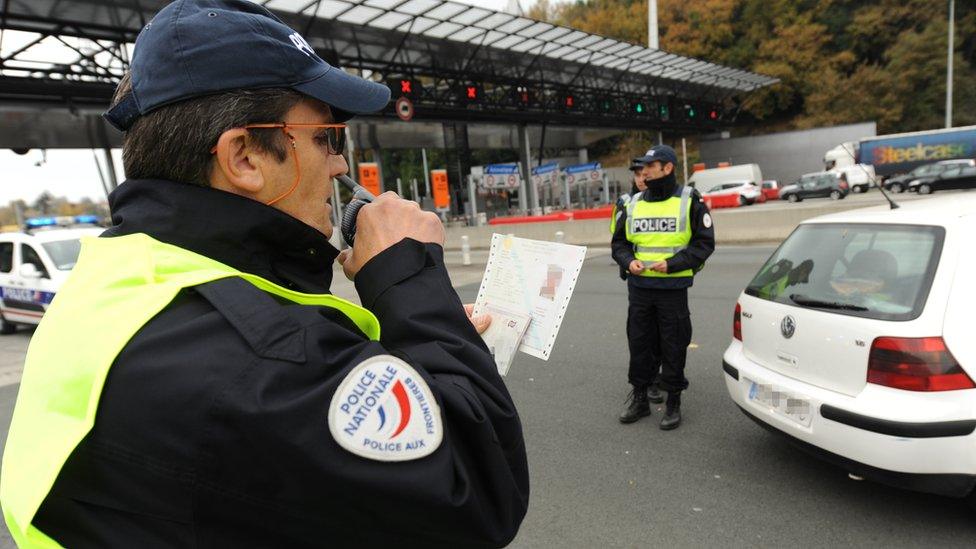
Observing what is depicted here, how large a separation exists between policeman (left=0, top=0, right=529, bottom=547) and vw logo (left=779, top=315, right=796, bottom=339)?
8.39ft

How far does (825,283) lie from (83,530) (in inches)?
131

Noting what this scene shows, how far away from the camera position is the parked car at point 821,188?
95.1 feet

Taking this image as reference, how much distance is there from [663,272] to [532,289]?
101 inches

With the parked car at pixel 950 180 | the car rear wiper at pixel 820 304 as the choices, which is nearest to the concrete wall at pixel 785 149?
the parked car at pixel 950 180

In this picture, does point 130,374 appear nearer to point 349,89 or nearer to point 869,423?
point 349,89

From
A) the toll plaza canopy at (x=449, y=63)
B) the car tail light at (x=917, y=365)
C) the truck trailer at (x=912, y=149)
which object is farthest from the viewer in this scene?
the truck trailer at (x=912, y=149)

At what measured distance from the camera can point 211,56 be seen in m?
0.93

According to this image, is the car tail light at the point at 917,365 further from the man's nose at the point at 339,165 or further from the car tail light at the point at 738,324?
the man's nose at the point at 339,165

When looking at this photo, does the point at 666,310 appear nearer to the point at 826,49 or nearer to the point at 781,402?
the point at 781,402

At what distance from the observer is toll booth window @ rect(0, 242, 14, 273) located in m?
9.34

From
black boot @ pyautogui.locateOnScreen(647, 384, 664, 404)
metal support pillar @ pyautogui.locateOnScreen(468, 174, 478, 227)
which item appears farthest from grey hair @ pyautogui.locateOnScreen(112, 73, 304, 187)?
metal support pillar @ pyautogui.locateOnScreen(468, 174, 478, 227)

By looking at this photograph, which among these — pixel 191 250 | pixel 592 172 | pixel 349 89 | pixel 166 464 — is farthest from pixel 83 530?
pixel 592 172

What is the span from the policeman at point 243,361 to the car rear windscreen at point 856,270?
2526 mm

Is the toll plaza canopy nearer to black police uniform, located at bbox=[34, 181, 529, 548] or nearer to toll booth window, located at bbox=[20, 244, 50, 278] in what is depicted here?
toll booth window, located at bbox=[20, 244, 50, 278]
